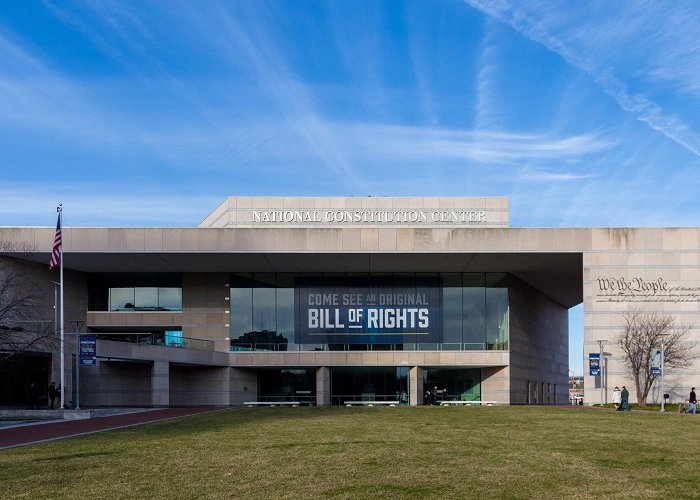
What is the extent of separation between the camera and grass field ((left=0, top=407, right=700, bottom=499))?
12945 millimetres

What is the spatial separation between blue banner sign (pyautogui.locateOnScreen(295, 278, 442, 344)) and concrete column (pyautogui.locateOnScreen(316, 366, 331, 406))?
222cm

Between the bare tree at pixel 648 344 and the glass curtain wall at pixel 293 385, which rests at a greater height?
the bare tree at pixel 648 344

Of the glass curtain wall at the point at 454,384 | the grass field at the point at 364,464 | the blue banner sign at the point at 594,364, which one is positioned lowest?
the glass curtain wall at the point at 454,384

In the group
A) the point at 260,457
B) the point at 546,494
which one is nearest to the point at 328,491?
the point at 546,494

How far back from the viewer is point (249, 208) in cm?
6331

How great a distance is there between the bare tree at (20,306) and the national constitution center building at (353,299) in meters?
1.26

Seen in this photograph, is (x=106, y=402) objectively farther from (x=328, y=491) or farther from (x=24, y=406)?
(x=328, y=491)

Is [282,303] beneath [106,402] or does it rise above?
above

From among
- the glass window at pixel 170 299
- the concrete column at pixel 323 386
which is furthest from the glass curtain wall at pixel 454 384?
the glass window at pixel 170 299

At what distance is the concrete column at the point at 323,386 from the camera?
2372 inches

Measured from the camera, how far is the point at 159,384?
52.9 metres

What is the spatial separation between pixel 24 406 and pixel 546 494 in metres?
49.3

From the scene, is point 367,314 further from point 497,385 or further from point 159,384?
point 159,384

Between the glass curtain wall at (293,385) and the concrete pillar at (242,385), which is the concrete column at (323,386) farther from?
the concrete pillar at (242,385)
